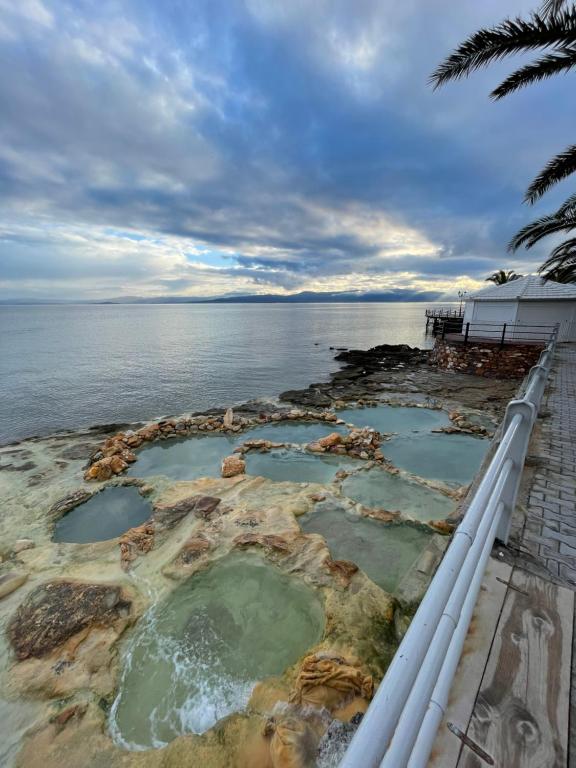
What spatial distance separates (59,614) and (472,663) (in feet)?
18.8

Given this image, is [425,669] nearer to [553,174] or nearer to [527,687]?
[527,687]

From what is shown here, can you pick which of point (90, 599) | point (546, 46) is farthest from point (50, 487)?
point (546, 46)

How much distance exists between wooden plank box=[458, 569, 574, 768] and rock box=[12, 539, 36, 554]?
839cm

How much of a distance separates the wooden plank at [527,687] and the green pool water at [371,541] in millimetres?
3410

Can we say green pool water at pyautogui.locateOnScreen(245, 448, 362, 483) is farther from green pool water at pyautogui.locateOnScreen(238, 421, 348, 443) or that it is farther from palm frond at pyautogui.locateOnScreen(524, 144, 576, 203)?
palm frond at pyautogui.locateOnScreen(524, 144, 576, 203)

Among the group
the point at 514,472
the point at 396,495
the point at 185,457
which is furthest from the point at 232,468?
the point at 514,472

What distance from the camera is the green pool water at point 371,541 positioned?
6.07 meters

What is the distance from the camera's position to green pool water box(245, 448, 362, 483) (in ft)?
33.0

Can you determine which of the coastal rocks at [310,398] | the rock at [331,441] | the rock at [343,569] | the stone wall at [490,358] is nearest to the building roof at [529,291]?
the stone wall at [490,358]

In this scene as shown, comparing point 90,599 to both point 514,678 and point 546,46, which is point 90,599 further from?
point 546,46

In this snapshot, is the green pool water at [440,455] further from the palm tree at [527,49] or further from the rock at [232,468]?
the palm tree at [527,49]

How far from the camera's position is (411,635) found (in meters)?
1.39

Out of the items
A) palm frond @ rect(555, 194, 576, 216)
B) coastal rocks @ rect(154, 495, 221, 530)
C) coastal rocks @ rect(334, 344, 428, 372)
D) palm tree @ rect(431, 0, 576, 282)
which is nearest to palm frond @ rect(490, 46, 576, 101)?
palm tree @ rect(431, 0, 576, 282)

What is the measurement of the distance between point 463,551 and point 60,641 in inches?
228
